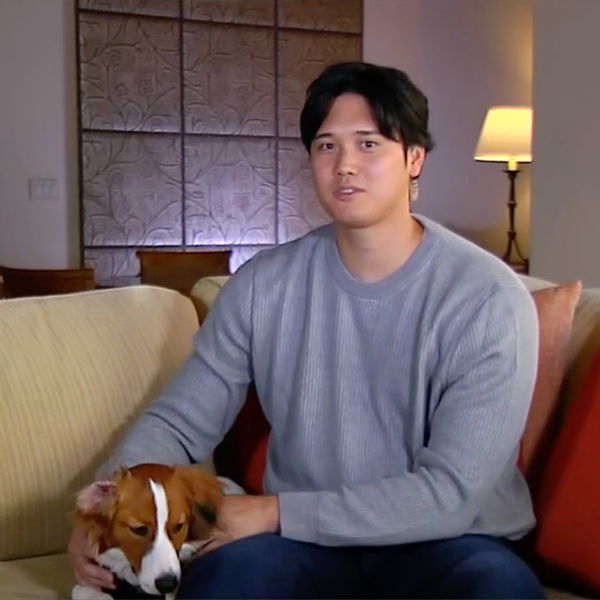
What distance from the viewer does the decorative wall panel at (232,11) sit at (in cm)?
465

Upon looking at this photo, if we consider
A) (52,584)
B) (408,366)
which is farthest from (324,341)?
(52,584)

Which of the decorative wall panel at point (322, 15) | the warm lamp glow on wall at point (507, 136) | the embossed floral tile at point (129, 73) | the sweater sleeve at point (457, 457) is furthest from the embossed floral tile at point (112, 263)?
the sweater sleeve at point (457, 457)

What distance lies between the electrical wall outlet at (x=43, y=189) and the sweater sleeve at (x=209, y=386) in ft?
10.3

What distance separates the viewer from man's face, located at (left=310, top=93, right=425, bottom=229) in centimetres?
146

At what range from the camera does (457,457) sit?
4.37 ft

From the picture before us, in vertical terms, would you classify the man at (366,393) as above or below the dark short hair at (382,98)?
below

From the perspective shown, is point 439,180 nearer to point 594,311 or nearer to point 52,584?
point 594,311

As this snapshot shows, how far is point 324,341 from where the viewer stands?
150 centimetres

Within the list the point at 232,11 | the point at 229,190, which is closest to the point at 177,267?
the point at 229,190

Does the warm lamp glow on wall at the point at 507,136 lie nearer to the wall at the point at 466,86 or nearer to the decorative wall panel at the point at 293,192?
the wall at the point at 466,86

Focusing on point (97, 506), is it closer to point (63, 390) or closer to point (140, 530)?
point (140, 530)

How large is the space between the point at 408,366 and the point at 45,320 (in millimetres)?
721

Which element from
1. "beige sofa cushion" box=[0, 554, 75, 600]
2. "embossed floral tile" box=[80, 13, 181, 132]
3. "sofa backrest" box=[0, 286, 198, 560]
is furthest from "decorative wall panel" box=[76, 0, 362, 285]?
Result: "beige sofa cushion" box=[0, 554, 75, 600]

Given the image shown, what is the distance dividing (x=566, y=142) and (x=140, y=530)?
9.32ft
